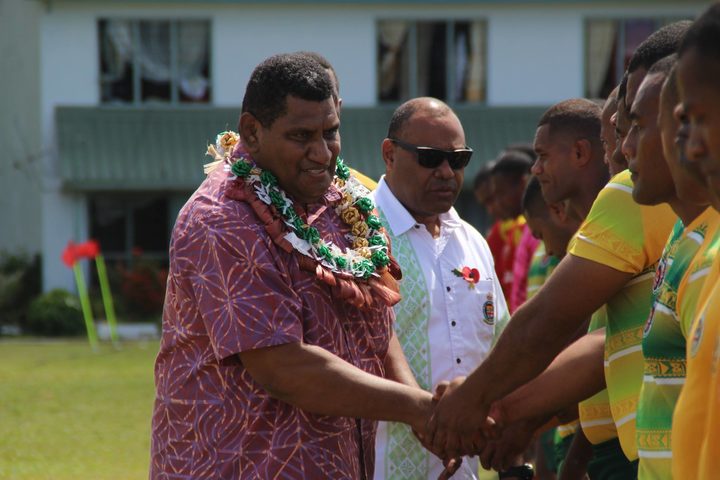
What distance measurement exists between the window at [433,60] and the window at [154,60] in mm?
4033

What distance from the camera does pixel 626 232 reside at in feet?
13.6

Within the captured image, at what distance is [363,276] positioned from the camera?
13.8ft

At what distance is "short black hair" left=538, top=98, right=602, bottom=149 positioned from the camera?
544 centimetres

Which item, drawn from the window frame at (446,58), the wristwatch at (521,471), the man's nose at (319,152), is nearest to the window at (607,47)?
the window frame at (446,58)

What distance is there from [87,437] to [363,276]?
362 inches

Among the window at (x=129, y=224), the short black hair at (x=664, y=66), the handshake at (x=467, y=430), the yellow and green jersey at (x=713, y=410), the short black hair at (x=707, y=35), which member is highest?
the short black hair at (x=707, y=35)

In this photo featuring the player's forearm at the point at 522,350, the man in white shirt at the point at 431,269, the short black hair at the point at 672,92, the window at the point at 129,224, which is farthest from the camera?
the window at the point at 129,224

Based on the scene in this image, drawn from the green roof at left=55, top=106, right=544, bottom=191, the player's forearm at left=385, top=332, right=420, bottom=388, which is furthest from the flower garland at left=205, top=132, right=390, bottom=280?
the green roof at left=55, top=106, right=544, bottom=191

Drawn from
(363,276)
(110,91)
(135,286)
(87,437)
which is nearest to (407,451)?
(363,276)

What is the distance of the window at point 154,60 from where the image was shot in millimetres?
27188

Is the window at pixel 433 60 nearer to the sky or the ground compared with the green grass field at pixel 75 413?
nearer to the sky

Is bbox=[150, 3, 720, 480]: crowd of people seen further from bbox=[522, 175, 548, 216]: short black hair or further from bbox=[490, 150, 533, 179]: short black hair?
bbox=[490, 150, 533, 179]: short black hair

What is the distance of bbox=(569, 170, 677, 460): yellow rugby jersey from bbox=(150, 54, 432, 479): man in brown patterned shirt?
755 mm

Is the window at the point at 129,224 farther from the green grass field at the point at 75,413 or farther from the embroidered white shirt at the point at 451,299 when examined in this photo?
the embroidered white shirt at the point at 451,299
